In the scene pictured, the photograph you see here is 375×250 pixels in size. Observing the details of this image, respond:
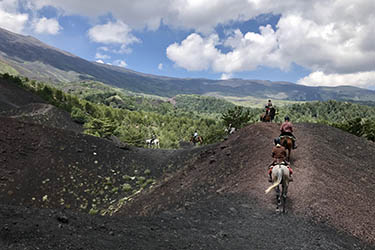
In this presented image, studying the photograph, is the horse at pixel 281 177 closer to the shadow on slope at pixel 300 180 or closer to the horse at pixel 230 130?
the shadow on slope at pixel 300 180

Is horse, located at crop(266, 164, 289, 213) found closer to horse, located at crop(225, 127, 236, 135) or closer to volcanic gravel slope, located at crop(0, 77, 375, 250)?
volcanic gravel slope, located at crop(0, 77, 375, 250)

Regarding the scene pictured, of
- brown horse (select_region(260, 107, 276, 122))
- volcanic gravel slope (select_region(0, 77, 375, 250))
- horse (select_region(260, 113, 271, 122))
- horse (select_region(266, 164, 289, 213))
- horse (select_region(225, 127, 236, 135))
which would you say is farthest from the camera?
horse (select_region(225, 127, 236, 135))

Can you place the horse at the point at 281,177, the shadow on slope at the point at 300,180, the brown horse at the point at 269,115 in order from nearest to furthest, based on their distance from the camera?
the horse at the point at 281,177 → the shadow on slope at the point at 300,180 → the brown horse at the point at 269,115

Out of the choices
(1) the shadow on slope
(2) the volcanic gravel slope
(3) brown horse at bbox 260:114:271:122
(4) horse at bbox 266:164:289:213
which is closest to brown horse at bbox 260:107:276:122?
(3) brown horse at bbox 260:114:271:122

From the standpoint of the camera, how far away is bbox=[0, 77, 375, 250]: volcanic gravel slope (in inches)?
316

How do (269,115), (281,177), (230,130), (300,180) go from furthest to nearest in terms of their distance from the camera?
1. (230,130)
2. (269,115)
3. (300,180)
4. (281,177)

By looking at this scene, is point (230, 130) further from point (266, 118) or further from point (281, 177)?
point (281, 177)

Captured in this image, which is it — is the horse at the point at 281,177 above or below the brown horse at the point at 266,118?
below

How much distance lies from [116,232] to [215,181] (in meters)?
9.56

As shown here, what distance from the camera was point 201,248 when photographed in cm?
798

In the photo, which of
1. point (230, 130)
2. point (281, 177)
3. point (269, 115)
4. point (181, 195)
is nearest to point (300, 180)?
point (281, 177)

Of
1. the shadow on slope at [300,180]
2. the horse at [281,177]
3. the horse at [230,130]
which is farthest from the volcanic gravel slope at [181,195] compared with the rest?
the horse at [230,130]

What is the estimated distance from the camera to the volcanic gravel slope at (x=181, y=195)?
8.02m

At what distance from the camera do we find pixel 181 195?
16406 mm
